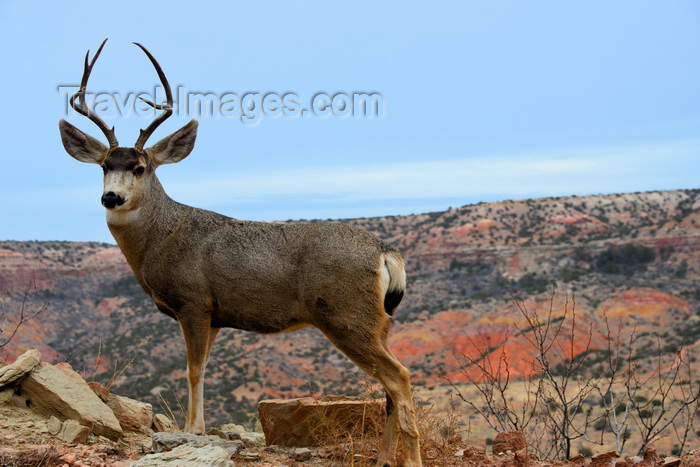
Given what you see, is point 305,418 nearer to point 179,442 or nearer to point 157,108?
point 179,442

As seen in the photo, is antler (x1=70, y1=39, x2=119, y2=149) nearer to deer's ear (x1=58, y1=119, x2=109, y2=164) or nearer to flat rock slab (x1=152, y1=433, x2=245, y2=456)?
deer's ear (x1=58, y1=119, x2=109, y2=164)

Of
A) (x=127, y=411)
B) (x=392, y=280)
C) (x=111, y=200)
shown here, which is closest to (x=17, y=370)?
(x=127, y=411)

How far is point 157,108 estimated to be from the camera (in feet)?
29.1

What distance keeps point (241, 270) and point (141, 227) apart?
140 cm

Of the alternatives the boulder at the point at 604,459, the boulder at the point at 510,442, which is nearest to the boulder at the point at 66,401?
the boulder at the point at 510,442

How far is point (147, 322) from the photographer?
48625 millimetres

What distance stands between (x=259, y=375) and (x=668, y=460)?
107ft

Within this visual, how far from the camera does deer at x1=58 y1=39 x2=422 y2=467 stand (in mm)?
6934

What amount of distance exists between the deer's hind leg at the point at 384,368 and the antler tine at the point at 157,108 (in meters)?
3.24

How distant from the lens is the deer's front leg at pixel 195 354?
7.54 m

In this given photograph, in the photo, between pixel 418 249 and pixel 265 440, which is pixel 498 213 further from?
pixel 265 440

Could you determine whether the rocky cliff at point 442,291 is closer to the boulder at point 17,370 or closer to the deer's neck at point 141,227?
the boulder at point 17,370

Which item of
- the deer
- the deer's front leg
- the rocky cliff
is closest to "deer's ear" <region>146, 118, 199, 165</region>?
the deer

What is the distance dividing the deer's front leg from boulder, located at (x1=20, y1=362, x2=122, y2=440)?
105 centimetres
